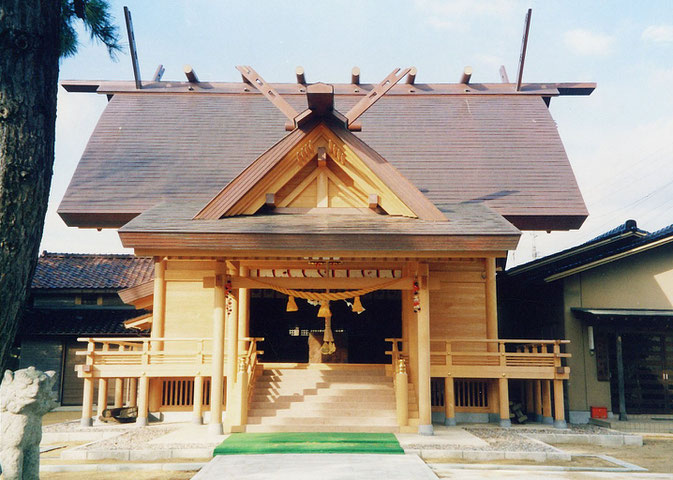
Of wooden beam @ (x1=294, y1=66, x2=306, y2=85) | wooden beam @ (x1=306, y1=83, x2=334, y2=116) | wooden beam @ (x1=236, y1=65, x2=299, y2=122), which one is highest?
wooden beam @ (x1=294, y1=66, x2=306, y2=85)

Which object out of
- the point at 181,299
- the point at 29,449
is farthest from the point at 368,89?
the point at 29,449

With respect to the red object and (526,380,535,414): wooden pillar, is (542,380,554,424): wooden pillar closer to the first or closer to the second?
(526,380,535,414): wooden pillar

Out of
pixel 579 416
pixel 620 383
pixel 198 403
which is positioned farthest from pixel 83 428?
pixel 620 383

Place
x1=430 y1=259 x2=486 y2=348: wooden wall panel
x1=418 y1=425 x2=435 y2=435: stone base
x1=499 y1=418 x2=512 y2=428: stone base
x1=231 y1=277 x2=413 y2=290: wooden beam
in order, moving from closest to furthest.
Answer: x1=418 y1=425 x2=435 y2=435: stone base, x1=231 y1=277 x2=413 y2=290: wooden beam, x1=499 y1=418 x2=512 y2=428: stone base, x1=430 y1=259 x2=486 y2=348: wooden wall panel

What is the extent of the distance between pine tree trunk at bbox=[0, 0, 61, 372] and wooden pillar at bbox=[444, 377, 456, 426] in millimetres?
9861

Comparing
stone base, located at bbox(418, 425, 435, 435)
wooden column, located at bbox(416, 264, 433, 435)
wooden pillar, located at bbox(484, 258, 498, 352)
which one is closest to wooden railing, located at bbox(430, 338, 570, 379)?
→ wooden pillar, located at bbox(484, 258, 498, 352)

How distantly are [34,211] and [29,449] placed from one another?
10.8ft

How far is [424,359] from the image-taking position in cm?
1115

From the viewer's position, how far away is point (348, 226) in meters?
11.0

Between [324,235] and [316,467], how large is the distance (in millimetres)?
3944

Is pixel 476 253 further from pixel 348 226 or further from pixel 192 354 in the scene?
pixel 192 354

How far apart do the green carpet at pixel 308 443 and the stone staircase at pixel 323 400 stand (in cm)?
43

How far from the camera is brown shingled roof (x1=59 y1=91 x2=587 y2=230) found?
15.2m

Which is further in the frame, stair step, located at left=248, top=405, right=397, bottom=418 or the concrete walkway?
stair step, located at left=248, top=405, right=397, bottom=418
